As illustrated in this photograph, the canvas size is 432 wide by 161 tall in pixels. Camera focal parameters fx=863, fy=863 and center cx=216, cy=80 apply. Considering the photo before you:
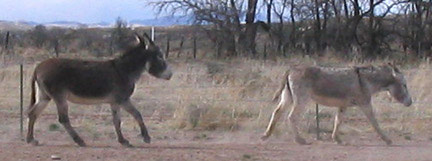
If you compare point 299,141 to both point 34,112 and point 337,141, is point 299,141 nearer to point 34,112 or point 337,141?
point 337,141

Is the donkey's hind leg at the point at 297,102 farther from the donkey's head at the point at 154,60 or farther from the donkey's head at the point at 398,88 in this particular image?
the donkey's head at the point at 154,60

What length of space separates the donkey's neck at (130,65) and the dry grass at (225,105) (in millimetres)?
2473

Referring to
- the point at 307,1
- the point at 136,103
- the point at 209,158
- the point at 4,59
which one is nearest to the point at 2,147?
the point at 209,158

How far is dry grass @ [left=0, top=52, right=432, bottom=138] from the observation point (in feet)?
54.3

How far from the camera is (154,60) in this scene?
1390 centimetres

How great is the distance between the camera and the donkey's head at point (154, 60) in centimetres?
1387

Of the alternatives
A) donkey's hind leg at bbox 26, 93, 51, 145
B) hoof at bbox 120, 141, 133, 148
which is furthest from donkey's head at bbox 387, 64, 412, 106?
donkey's hind leg at bbox 26, 93, 51, 145

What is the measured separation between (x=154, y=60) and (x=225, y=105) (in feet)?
13.4

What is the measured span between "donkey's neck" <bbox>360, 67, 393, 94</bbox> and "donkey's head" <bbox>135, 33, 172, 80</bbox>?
10.6 ft

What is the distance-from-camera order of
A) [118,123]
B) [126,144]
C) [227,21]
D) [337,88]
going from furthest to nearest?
[227,21] < [337,88] < [118,123] < [126,144]

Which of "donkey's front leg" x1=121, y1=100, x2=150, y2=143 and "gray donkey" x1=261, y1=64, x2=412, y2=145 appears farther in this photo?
"gray donkey" x1=261, y1=64, x2=412, y2=145

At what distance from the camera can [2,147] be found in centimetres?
1316

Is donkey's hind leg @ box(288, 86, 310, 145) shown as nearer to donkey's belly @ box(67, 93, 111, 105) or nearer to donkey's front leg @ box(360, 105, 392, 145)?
donkey's front leg @ box(360, 105, 392, 145)

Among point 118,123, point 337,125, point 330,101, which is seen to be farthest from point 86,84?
point 337,125
